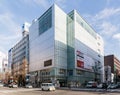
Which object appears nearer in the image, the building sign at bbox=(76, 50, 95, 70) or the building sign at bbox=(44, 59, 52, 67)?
the building sign at bbox=(44, 59, 52, 67)

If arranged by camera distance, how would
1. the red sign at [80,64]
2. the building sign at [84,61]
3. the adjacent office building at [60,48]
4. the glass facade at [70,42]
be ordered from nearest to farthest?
the adjacent office building at [60,48] → the glass facade at [70,42] → the red sign at [80,64] → the building sign at [84,61]

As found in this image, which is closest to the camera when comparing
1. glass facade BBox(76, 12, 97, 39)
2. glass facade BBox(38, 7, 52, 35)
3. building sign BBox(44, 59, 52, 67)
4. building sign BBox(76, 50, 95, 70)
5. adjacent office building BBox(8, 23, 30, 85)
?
building sign BBox(44, 59, 52, 67)

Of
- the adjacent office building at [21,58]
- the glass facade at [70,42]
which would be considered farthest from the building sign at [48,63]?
the adjacent office building at [21,58]

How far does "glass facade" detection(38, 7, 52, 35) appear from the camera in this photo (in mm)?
99250

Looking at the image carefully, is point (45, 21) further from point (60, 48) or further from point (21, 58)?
point (21, 58)

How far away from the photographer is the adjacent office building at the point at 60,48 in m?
95.6

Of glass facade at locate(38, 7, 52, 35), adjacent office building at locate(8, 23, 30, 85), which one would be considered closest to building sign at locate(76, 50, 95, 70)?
glass facade at locate(38, 7, 52, 35)

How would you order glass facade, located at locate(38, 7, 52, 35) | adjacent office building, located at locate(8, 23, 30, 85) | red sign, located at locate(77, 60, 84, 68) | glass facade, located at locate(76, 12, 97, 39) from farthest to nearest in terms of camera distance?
adjacent office building, located at locate(8, 23, 30, 85)
glass facade, located at locate(76, 12, 97, 39)
red sign, located at locate(77, 60, 84, 68)
glass facade, located at locate(38, 7, 52, 35)

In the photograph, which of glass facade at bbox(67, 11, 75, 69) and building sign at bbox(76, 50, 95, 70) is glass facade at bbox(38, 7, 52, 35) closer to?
glass facade at bbox(67, 11, 75, 69)

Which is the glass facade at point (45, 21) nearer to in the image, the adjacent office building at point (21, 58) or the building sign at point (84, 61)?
the building sign at point (84, 61)

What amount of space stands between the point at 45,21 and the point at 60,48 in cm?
1549

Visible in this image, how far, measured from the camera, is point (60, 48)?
97.3 metres

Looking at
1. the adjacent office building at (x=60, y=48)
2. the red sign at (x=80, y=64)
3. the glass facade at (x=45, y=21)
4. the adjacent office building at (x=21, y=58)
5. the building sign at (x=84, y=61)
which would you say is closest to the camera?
the adjacent office building at (x=60, y=48)

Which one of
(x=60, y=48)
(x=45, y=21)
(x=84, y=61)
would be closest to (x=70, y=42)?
(x=60, y=48)
